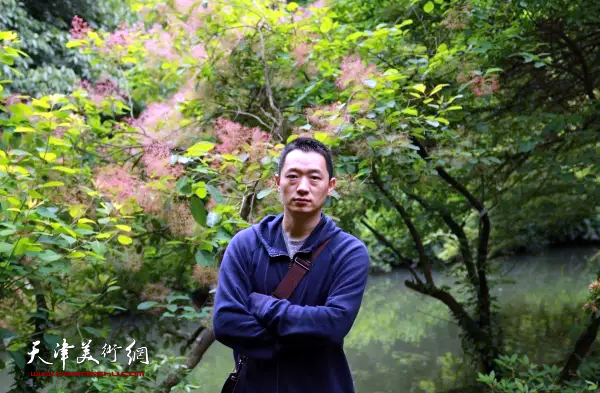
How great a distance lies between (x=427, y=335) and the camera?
8.35m

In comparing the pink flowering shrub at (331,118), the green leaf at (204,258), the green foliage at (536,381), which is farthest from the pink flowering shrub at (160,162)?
the green foliage at (536,381)

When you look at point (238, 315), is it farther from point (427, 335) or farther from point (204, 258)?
point (427, 335)

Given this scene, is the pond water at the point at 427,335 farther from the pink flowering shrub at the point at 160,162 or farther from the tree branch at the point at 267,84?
the tree branch at the point at 267,84

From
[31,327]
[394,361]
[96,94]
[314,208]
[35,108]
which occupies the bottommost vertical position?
[394,361]

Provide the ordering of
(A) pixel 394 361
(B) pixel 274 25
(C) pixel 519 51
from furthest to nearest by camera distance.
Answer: (A) pixel 394 361 → (C) pixel 519 51 → (B) pixel 274 25

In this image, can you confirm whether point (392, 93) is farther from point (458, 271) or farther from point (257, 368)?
point (458, 271)

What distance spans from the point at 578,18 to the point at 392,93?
5.23 feet

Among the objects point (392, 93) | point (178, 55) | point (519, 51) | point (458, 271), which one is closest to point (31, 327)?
point (178, 55)

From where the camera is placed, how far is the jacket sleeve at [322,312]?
4.66 feet

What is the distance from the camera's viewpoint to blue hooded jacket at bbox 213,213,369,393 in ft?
4.72

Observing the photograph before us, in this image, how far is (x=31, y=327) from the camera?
3283 millimetres

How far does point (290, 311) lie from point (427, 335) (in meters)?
7.31

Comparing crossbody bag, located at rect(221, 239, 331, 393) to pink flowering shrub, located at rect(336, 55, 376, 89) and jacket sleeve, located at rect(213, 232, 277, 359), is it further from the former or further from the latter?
pink flowering shrub, located at rect(336, 55, 376, 89)

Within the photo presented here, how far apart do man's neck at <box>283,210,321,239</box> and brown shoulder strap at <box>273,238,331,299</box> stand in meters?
0.09
